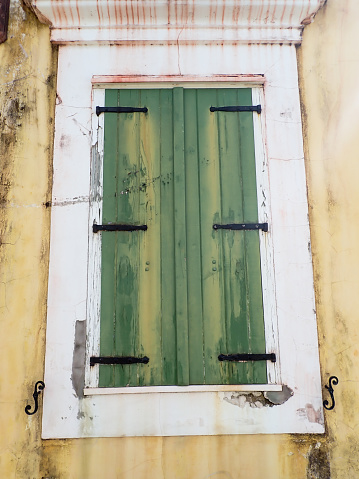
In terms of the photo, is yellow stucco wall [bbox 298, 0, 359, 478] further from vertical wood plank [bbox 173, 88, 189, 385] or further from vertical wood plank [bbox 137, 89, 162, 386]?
vertical wood plank [bbox 137, 89, 162, 386]

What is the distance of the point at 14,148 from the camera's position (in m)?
3.58

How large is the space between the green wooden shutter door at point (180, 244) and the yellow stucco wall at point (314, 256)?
462 millimetres

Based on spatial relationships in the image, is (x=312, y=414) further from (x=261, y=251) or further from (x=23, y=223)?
(x=23, y=223)

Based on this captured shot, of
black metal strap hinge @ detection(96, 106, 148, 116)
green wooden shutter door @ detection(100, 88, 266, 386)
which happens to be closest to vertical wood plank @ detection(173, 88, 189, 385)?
green wooden shutter door @ detection(100, 88, 266, 386)

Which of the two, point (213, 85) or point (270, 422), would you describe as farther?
point (213, 85)

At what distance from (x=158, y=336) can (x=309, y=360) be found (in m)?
1.10

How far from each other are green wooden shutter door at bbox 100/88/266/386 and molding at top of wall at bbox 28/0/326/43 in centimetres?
48

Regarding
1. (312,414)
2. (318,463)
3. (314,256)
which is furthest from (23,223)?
(318,463)

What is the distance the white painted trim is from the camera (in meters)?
3.19

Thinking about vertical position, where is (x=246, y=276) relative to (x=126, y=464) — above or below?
above

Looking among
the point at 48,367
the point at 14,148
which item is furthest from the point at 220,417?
the point at 14,148

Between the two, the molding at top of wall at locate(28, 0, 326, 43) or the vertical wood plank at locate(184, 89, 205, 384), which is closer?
the vertical wood plank at locate(184, 89, 205, 384)

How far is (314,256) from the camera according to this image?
136 inches

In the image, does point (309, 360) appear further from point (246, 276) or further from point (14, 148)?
point (14, 148)
